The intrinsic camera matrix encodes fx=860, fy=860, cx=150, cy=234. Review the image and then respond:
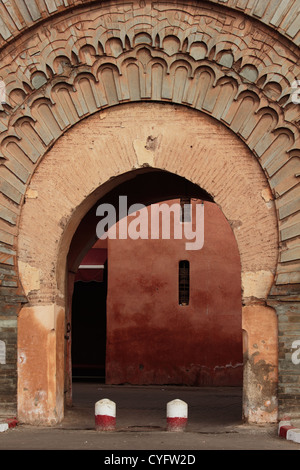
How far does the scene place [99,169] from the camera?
1023 centimetres

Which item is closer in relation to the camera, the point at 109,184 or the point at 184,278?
the point at 109,184

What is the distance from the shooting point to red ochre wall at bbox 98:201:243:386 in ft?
64.6

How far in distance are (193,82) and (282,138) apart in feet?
4.12

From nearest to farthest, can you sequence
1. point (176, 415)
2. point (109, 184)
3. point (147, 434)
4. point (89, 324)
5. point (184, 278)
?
point (147, 434) → point (176, 415) → point (109, 184) → point (184, 278) → point (89, 324)

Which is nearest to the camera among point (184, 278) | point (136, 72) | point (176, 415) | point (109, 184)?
point (176, 415)

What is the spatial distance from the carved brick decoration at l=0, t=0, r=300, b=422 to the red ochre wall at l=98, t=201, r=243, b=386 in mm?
10128

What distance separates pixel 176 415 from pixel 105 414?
773 mm

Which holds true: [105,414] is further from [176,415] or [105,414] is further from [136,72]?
[136,72]

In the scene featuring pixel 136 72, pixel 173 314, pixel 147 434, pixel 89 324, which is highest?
pixel 136 72

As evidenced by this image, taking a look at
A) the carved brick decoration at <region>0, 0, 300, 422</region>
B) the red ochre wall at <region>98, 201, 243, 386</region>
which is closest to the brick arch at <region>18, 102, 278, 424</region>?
the carved brick decoration at <region>0, 0, 300, 422</region>

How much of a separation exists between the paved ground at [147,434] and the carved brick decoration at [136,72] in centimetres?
168

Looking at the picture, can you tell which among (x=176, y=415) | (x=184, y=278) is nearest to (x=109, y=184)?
(x=176, y=415)

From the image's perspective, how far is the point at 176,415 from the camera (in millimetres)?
9359

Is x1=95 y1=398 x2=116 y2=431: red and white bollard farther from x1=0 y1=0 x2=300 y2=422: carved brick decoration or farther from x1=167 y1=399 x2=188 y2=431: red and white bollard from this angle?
x1=0 y1=0 x2=300 y2=422: carved brick decoration
